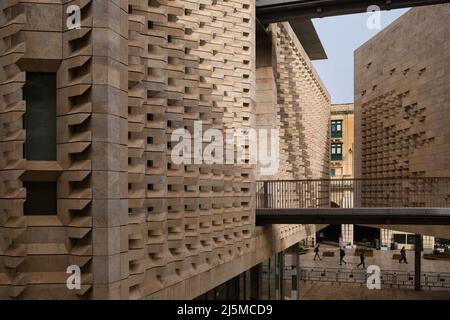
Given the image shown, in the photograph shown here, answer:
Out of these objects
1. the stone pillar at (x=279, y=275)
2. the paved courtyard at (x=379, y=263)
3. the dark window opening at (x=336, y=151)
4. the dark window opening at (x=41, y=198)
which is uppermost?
the dark window opening at (x=336, y=151)

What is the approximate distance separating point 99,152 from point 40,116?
4.06ft

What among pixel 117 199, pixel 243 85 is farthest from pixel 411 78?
pixel 117 199

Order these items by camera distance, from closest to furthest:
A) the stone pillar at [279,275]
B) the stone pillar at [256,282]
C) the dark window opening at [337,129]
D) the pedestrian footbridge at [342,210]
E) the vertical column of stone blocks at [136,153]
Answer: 1. the vertical column of stone blocks at [136,153]
2. the pedestrian footbridge at [342,210]
3. the stone pillar at [256,282]
4. the stone pillar at [279,275]
5. the dark window opening at [337,129]

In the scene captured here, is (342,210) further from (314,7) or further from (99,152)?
(99,152)

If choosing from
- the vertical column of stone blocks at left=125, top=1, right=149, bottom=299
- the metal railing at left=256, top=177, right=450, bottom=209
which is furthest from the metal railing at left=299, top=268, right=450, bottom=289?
the vertical column of stone blocks at left=125, top=1, right=149, bottom=299

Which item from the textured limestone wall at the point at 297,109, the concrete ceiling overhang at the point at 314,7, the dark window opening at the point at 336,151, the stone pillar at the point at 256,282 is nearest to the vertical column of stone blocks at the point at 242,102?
the concrete ceiling overhang at the point at 314,7

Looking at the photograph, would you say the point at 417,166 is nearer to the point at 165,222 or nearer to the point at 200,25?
the point at 200,25

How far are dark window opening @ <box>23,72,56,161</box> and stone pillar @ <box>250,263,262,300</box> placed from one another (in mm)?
12581

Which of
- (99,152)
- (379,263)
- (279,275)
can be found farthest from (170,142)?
(379,263)

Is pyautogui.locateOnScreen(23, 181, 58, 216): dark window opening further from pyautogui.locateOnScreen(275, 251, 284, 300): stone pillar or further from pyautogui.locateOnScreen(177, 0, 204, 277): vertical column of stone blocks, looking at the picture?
pyautogui.locateOnScreen(275, 251, 284, 300): stone pillar

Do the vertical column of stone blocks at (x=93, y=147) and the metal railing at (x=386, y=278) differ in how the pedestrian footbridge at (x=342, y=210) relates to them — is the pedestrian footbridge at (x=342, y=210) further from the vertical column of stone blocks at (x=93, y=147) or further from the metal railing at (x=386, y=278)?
the metal railing at (x=386, y=278)

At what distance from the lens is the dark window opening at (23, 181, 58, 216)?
7836 millimetres

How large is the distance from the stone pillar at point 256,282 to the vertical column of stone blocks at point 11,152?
12585 mm

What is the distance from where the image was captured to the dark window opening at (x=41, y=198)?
7.84 meters
